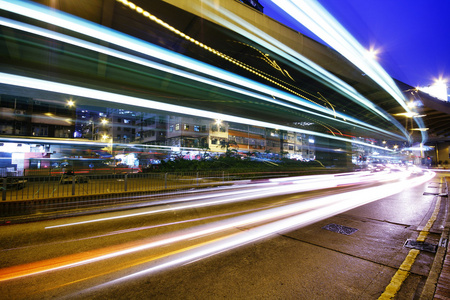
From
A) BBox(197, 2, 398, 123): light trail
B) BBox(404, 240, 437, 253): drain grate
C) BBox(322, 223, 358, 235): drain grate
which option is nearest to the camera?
BBox(404, 240, 437, 253): drain grate

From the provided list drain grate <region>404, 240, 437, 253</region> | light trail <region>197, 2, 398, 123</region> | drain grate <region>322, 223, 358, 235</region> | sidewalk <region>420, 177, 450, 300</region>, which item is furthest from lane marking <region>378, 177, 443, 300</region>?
light trail <region>197, 2, 398, 123</region>

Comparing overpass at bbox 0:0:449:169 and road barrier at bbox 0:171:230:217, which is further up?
overpass at bbox 0:0:449:169

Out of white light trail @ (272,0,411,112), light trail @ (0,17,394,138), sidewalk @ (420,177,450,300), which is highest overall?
white light trail @ (272,0,411,112)

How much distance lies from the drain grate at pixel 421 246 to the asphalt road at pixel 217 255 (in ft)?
0.42

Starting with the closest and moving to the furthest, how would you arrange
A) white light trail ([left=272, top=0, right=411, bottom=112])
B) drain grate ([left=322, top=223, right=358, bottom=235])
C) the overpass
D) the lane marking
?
the lane marking → drain grate ([left=322, top=223, right=358, bottom=235]) → the overpass → white light trail ([left=272, top=0, right=411, bottom=112])

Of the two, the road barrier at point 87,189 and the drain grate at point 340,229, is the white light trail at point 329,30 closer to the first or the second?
the drain grate at point 340,229

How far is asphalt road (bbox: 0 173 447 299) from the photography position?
2826mm

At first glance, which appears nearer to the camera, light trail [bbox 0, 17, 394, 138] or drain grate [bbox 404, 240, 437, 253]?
drain grate [bbox 404, 240, 437, 253]

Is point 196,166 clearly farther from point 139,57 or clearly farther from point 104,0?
point 104,0

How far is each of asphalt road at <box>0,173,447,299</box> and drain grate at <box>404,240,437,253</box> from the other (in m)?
0.13

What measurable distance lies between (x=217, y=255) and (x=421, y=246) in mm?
4331

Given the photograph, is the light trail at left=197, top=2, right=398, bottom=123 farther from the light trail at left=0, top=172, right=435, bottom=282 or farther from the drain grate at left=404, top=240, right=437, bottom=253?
the drain grate at left=404, top=240, right=437, bottom=253

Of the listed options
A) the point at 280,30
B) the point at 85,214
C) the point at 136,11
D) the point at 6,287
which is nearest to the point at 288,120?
the point at 280,30

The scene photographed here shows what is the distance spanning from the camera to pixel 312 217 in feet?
21.2
